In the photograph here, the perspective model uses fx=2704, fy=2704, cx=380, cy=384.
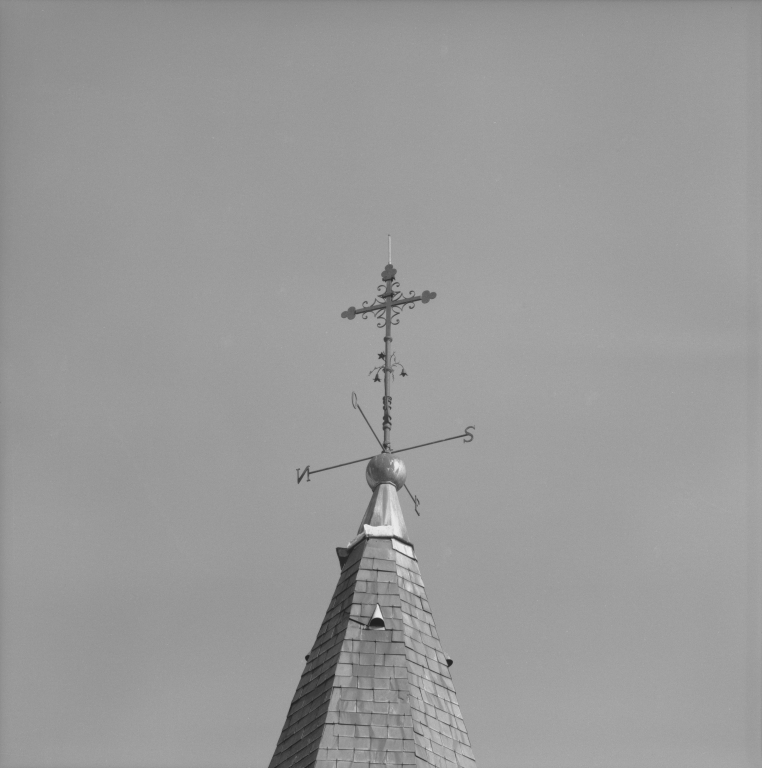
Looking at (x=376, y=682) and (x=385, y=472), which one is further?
(x=385, y=472)

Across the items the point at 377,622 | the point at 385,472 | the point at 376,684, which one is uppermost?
the point at 385,472

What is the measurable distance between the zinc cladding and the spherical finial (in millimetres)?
1136

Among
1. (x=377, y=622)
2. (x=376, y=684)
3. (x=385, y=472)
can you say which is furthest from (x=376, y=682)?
(x=385, y=472)

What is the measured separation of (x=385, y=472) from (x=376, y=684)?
4.21m

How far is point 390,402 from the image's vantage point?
3969 centimetres

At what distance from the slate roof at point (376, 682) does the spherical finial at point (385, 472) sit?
881mm

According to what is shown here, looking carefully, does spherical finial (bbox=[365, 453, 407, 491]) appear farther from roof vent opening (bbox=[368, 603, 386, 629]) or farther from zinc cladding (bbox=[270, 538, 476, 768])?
roof vent opening (bbox=[368, 603, 386, 629])

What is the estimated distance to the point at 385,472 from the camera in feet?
128

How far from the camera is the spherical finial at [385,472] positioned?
128 feet

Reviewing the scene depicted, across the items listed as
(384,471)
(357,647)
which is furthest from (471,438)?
(357,647)

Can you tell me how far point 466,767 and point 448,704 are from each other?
1.05 metres

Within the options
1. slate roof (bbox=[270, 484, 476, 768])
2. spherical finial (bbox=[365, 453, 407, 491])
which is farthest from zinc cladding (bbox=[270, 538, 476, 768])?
spherical finial (bbox=[365, 453, 407, 491])

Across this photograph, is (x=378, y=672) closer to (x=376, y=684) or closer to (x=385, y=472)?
(x=376, y=684)

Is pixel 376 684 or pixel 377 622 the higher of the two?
pixel 377 622
